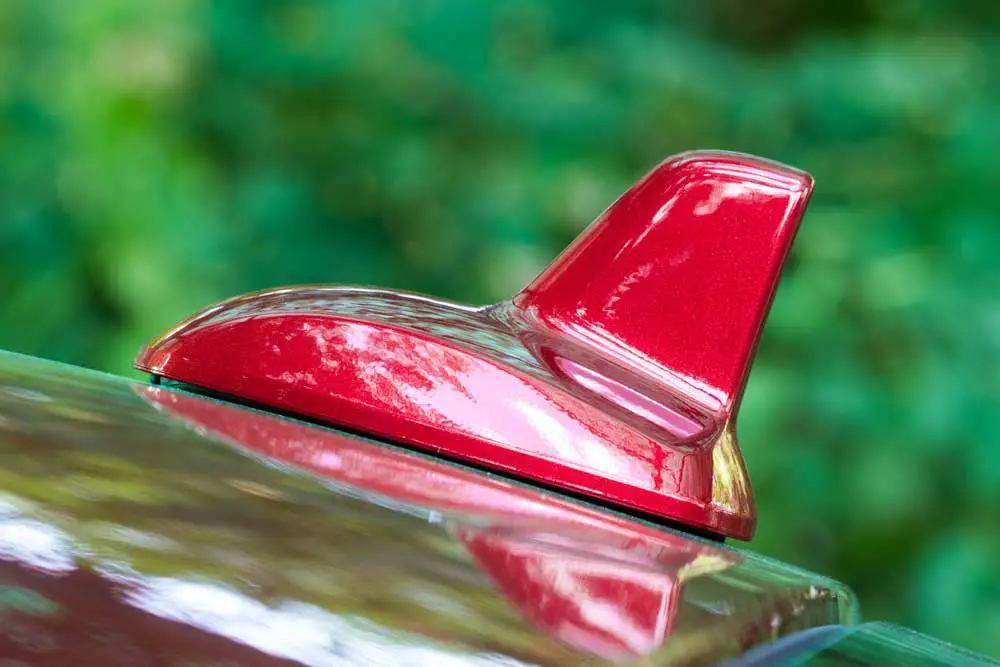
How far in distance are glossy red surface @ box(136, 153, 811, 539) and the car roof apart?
0.15 feet

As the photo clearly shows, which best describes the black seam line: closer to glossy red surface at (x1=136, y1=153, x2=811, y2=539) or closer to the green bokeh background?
glossy red surface at (x1=136, y1=153, x2=811, y2=539)

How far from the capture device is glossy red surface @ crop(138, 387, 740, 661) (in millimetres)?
160

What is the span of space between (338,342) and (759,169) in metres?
0.18

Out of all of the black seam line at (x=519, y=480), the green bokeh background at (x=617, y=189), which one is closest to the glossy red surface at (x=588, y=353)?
the black seam line at (x=519, y=480)

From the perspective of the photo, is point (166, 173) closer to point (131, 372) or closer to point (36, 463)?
point (131, 372)

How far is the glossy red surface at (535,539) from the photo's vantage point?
0.16 metres

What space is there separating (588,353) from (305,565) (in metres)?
0.23

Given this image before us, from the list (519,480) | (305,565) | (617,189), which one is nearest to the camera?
(305,565)

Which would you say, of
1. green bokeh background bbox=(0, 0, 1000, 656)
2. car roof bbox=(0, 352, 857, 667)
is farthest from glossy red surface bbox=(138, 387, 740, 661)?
green bokeh background bbox=(0, 0, 1000, 656)

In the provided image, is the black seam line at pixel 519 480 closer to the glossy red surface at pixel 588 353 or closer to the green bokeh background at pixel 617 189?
the glossy red surface at pixel 588 353

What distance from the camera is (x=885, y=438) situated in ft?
3.81

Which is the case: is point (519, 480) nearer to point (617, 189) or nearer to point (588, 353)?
point (588, 353)

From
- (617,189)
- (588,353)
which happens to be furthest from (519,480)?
(617,189)

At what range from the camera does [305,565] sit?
154 mm
